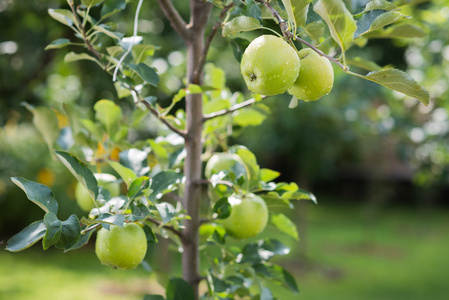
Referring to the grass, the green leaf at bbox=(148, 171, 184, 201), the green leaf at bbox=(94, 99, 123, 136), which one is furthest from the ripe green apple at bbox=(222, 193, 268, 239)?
the grass

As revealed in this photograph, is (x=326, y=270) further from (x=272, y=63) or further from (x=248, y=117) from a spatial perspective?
(x=272, y=63)

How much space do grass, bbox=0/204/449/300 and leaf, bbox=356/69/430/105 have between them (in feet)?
7.65

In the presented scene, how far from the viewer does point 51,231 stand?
0.57m

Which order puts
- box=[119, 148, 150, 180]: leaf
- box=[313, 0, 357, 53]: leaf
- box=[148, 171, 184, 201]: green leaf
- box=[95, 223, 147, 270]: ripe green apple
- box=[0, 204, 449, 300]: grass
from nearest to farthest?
box=[313, 0, 357, 53]: leaf < box=[95, 223, 147, 270]: ripe green apple < box=[148, 171, 184, 201]: green leaf < box=[119, 148, 150, 180]: leaf < box=[0, 204, 449, 300]: grass

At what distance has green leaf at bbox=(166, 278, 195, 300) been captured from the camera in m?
0.92

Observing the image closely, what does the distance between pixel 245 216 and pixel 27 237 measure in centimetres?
40

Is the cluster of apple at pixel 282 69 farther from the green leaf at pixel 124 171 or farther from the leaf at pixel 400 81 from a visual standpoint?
the green leaf at pixel 124 171

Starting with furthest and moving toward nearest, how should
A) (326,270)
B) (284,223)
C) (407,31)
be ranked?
(326,270)
(284,223)
(407,31)

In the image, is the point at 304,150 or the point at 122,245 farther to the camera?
the point at 304,150

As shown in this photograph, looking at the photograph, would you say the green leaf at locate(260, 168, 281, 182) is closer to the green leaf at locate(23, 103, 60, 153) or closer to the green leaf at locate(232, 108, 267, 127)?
the green leaf at locate(232, 108, 267, 127)

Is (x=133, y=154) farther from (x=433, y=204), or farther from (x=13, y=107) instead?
(x=433, y=204)

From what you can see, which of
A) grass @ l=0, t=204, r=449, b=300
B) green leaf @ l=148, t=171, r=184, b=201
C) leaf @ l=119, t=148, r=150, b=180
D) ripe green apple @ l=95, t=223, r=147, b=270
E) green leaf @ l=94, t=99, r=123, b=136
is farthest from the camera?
grass @ l=0, t=204, r=449, b=300

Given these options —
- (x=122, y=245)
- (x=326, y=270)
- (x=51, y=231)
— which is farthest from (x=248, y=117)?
(x=326, y=270)

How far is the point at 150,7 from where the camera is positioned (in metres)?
2.98
